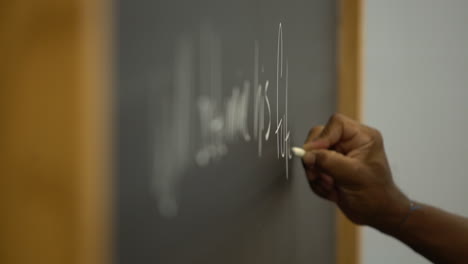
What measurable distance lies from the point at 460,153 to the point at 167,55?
107 centimetres

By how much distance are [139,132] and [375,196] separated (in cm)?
41

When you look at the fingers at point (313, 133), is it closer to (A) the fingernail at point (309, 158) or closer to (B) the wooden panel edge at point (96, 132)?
(A) the fingernail at point (309, 158)

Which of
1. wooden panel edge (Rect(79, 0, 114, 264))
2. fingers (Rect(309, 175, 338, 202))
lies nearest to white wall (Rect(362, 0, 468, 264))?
fingers (Rect(309, 175, 338, 202))

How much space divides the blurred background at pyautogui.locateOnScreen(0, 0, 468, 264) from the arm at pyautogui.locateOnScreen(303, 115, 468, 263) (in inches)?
2.1

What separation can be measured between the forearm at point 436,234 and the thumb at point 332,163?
149 mm

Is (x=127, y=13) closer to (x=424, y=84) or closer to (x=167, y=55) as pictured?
(x=167, y=55)

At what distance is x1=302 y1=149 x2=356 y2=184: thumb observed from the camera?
22.6 inches

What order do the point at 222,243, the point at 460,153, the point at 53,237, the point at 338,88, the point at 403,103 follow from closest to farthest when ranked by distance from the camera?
the point at 53,237 → the point at 222,243 → the point at 338,88 → the point at 403,103 → the point at 460,153

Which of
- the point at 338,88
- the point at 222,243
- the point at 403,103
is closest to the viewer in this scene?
the point at 222,243

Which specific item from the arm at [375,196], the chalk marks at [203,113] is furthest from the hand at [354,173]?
the chalk marks at [203,113]

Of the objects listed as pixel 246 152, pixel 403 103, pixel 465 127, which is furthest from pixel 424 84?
pixel 246 152

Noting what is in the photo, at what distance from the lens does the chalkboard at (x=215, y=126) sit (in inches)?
13.1

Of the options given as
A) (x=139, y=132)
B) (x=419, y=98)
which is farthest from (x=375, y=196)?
(x=419, y=98)

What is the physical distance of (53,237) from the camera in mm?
277
